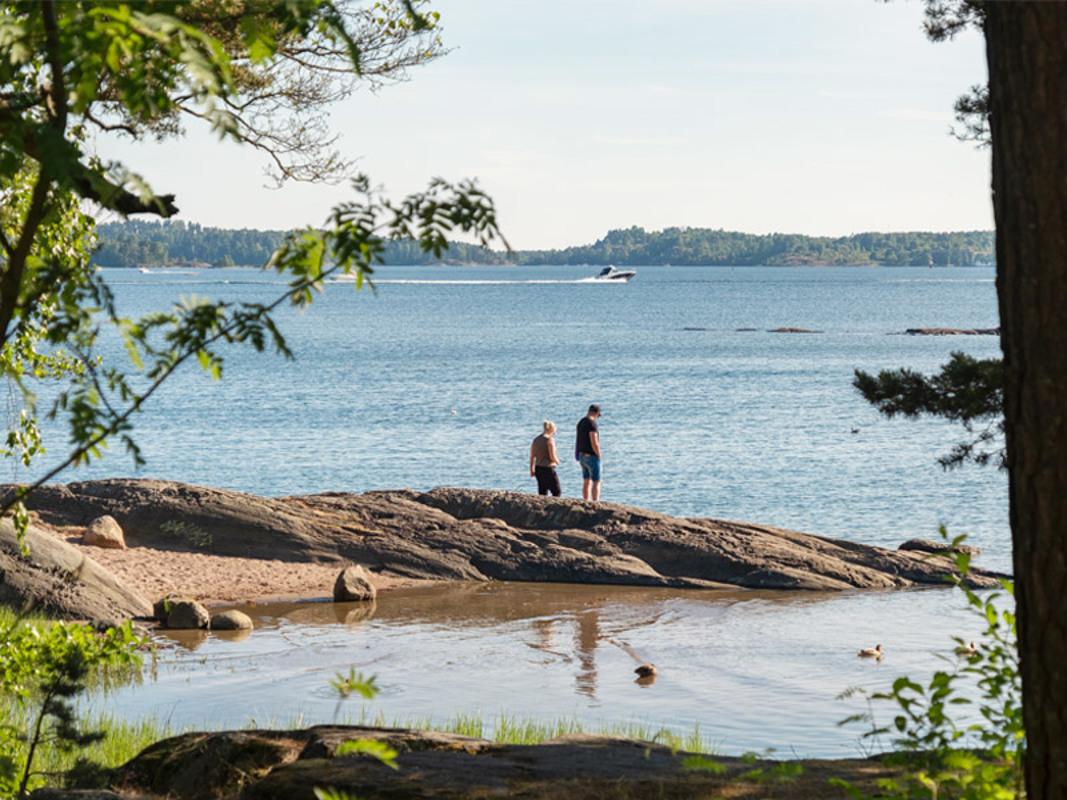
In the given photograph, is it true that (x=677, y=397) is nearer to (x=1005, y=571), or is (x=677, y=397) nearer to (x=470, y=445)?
(x=470, y=445)

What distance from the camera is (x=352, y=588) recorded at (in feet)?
57.3

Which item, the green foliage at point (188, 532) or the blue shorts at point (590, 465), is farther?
the blue shorts at point (590, 465)

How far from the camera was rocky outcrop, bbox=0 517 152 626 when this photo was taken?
583 inches

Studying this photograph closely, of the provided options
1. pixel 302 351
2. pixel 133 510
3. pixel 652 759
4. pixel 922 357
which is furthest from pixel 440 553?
pixel 302 351

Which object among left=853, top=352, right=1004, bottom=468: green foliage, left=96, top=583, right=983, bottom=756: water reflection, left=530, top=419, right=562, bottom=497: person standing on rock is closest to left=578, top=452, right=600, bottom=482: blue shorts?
left=530, top=419, right=562, bottom=497: person standing on rock

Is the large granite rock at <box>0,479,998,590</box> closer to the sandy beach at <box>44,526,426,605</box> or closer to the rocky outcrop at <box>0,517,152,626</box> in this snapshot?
the sandy beach at <box>44,526,426,605</box>

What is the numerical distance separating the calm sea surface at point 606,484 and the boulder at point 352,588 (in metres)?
0.36

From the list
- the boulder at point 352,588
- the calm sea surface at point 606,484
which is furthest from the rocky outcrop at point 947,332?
the boulder at point 352,588

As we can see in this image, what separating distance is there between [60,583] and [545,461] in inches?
381

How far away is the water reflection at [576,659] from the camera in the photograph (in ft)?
38.2

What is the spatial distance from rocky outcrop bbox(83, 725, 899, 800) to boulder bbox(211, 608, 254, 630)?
357 inches

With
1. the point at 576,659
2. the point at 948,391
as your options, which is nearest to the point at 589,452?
the point at 576,659

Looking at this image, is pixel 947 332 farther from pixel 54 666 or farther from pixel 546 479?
pixel 54 666

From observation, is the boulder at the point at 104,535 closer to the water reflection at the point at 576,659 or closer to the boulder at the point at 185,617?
the water reflection at the point at 576,659
